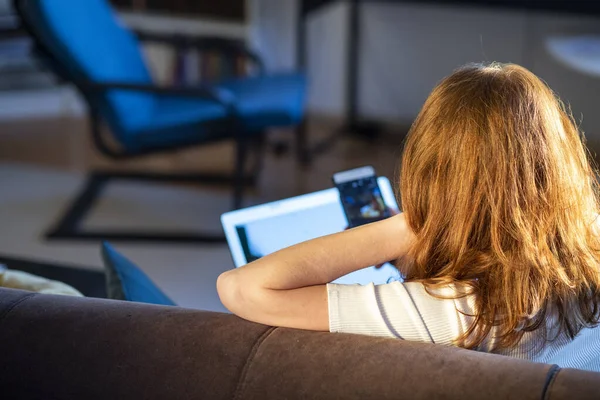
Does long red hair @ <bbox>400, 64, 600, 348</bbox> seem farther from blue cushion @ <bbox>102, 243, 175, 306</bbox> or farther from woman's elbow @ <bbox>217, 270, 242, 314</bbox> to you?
blue cushion @ <bbox>102, 243, 175, 306</bbox>

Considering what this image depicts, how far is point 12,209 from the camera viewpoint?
3346 mm

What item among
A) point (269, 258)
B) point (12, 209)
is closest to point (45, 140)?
point (12, 209)

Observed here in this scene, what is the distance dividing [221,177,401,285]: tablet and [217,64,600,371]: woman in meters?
0.36

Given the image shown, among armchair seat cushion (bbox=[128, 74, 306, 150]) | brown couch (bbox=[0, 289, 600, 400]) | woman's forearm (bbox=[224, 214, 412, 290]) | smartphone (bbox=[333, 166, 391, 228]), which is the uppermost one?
woman's forearm (bbox=[224, 214, 412, 290])

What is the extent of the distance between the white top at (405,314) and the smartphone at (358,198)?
45 cm

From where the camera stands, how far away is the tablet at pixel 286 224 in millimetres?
1378

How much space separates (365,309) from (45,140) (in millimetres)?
3695

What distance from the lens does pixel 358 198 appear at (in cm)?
142

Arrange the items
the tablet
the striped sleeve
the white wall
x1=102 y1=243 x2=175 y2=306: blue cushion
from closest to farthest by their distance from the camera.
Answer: the striped sleeve < x1=102 y1=243 x2=175 y2=306: blue cushion < the tablet < the white wall

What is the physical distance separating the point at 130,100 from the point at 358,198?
1.78 m

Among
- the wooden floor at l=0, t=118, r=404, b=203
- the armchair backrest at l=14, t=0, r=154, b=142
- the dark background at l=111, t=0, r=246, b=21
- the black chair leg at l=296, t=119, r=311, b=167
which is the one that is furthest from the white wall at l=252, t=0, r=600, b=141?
the armchair backrest at l=14, t=0, r=154, b=142

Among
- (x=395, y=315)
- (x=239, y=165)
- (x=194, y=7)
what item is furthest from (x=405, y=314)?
(x=194, y=7)

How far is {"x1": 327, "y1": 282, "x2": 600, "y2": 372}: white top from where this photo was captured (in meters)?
0.94

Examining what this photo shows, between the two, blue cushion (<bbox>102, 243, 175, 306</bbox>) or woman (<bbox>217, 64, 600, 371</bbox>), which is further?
blue cushion (<bbox>102, 243, 175, 306</bbox>)
